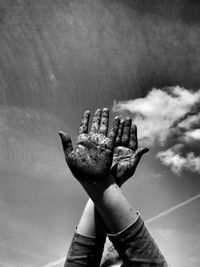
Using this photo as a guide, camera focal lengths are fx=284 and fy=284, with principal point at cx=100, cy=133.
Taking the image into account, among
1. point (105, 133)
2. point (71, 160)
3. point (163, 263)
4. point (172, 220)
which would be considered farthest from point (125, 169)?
point (172, 220)

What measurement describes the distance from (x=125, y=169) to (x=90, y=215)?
0.70 m

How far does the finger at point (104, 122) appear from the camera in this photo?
10.6 ft

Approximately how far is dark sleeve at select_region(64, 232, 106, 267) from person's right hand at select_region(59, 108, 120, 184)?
0.87 m

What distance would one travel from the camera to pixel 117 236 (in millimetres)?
2895

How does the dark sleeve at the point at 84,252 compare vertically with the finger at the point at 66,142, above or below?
below

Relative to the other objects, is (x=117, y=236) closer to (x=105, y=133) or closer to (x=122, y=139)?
(x=105, y=133)

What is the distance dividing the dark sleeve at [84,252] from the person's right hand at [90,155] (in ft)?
2.86

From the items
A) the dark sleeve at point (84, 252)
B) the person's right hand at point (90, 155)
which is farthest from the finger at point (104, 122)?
the dark sleeve at point (84, 252)

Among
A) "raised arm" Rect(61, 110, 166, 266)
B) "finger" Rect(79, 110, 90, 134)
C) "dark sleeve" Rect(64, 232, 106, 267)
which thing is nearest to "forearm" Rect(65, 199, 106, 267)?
"dark sleeve" Rect(64, 232, 106, 267)

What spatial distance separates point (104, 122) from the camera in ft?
10.9

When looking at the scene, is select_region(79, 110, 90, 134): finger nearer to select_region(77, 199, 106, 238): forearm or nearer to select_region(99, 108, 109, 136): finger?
select_region(99, 108, 109, 136): finger

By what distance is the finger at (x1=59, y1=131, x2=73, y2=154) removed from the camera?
3.05 metres

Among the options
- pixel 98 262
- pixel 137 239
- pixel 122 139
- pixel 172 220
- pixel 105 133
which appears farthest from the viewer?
pixel 172 220

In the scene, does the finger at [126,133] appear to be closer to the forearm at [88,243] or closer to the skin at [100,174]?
the skin at [100,174]
